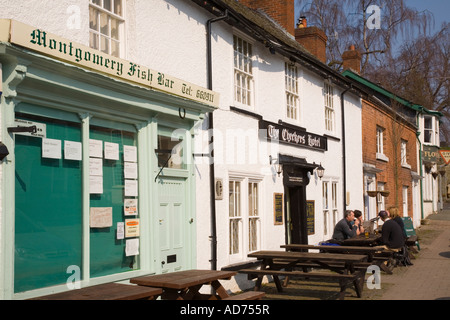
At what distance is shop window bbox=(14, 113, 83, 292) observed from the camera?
5.67m

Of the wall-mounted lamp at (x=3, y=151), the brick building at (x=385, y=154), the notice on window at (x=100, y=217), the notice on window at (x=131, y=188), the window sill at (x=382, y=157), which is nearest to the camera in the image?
the wall-mounted lamp at (x=3, y=151)

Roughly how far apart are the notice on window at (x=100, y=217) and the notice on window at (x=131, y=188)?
0.45 m

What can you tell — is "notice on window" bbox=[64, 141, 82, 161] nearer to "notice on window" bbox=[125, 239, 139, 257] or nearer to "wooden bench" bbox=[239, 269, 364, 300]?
"notice on window" bbox=[125, 239, 139, 257]

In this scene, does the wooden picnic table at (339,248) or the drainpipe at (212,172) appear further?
the wooden picnic table at (339,248)

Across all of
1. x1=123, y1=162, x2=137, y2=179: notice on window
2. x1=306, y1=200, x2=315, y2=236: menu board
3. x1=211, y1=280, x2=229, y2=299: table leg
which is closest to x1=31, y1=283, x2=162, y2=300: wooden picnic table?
x1=211, y1=280, x2=229, y2=299: table leg

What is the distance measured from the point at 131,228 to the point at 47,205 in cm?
163

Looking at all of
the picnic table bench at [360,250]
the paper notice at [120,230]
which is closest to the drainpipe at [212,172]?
Answer: the picnic table bench at [360,250]

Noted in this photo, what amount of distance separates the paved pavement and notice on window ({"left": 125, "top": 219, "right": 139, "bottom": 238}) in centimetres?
514

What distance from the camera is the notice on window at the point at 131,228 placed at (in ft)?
24.0

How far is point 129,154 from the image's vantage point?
7473mm

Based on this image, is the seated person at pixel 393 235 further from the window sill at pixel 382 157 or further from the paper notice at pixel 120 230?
the paper notice at pixel 120 230

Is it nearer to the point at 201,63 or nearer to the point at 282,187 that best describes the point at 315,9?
the point at 282,187

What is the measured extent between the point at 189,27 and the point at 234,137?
237 cm
